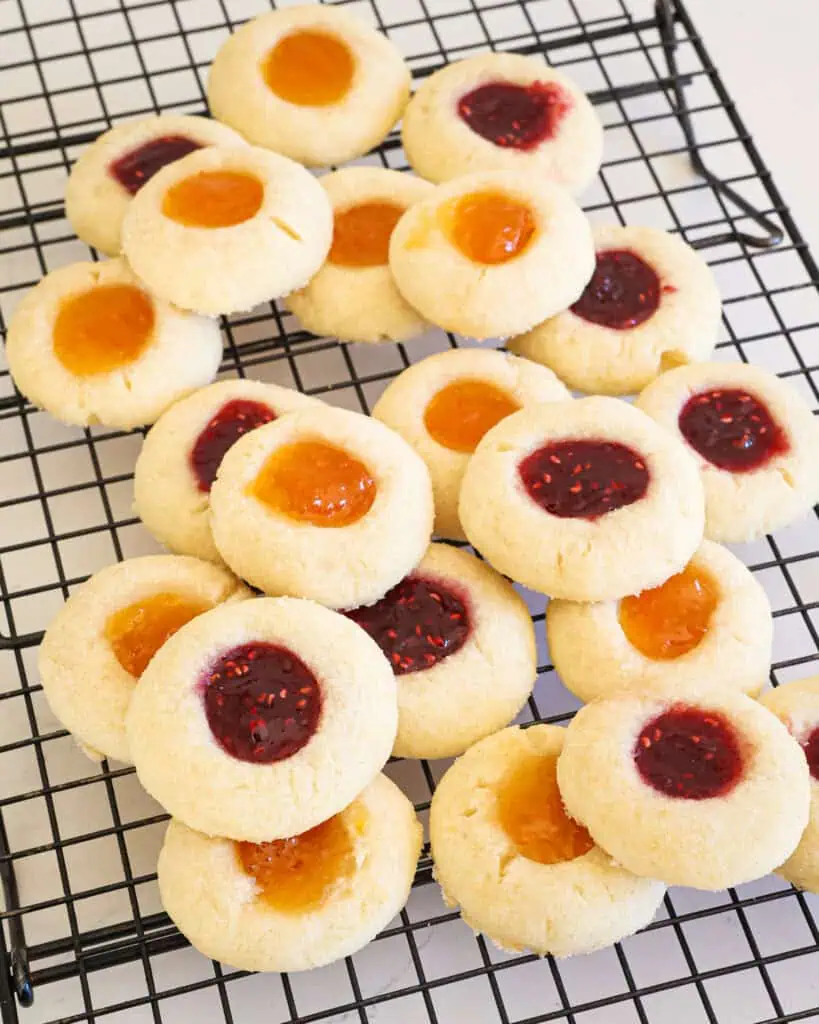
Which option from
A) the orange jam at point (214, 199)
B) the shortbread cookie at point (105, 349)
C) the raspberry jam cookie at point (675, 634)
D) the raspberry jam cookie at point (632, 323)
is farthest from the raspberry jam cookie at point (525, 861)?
the orange jam at point (214, 199)

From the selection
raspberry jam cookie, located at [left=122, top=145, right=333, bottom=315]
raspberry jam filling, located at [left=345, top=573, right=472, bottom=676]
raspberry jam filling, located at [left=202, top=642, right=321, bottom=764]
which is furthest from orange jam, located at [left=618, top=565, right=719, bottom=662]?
raspberry jam cookie, located at [left=122, top=145, right=333, bottom=315]

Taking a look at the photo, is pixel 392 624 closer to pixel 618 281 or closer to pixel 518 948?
pixel 518 948

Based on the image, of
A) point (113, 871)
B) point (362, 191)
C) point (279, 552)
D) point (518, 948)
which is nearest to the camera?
point (518, 948)

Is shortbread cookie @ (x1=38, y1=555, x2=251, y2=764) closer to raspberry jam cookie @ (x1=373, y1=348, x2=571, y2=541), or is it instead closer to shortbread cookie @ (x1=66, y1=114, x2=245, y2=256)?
raspberry jam cookie @ (x1=373, y1=348, x2=571, y2=541)

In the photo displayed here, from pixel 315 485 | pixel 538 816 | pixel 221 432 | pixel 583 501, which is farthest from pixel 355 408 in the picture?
pixel 538 816

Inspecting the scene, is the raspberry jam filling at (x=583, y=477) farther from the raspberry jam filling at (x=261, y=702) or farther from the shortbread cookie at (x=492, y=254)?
the raspberry jam filling at (x=261, y=702)

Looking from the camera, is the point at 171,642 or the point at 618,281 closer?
→ the point at 171,642

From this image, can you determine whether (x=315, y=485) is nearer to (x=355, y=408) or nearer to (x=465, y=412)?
(x=465, y=412)

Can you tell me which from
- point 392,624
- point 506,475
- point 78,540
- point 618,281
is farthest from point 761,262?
point 78,540
